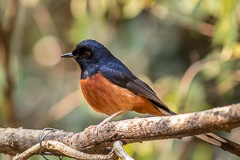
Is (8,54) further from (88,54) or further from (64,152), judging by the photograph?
(64,152)

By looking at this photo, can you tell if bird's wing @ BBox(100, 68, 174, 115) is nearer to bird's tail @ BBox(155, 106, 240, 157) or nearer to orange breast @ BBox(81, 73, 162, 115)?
orange breast @ BBox(81, 73, 162, 115)

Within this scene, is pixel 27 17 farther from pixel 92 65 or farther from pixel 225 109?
pixel 225 109

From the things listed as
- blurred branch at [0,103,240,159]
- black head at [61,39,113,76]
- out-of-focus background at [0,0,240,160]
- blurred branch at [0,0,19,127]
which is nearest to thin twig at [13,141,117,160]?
blurred branch at [0,103,240,159]

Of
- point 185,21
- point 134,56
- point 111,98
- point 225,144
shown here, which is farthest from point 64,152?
point 134,56

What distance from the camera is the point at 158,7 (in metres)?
6.02

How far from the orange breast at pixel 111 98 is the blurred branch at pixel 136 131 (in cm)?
47

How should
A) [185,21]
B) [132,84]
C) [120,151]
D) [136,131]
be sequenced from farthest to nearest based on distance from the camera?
[185,21] < [132,84] < [136,131] < [120,151]

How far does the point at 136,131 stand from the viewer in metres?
2.78

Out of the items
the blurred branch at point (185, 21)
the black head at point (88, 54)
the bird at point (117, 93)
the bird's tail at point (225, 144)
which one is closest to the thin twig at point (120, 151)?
the bird's tail at point (225, 144)

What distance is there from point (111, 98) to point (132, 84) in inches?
10.0

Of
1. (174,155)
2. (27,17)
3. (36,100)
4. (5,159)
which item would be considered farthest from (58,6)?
(174,155)

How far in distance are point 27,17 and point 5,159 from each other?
350cm

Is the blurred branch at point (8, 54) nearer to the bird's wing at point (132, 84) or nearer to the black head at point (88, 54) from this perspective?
the black head at point (88, 54)

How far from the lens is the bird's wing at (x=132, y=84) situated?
3.90m
